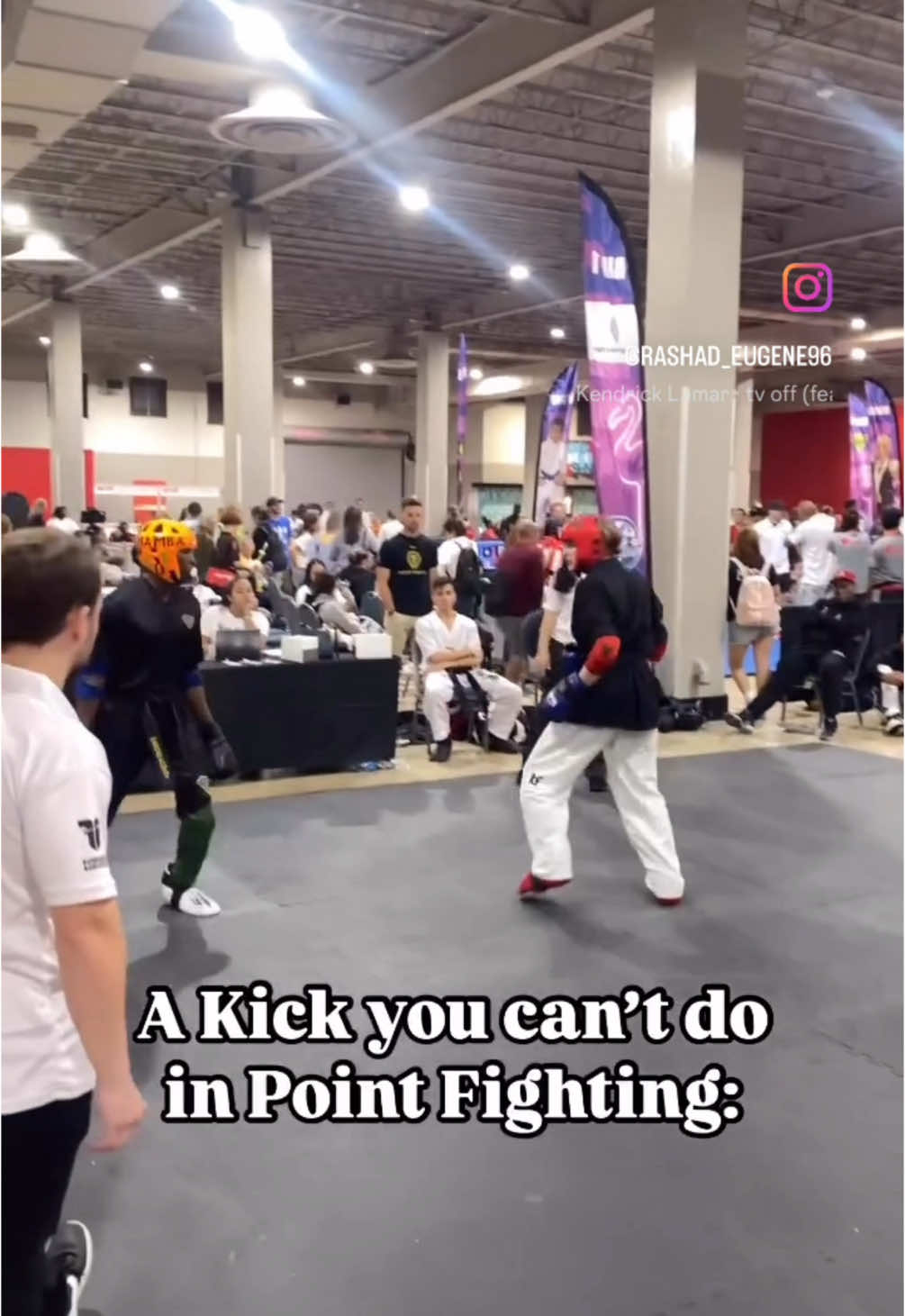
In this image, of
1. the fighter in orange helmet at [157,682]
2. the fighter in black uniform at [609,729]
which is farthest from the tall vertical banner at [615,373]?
the fighter in orange helmet at [157,682]

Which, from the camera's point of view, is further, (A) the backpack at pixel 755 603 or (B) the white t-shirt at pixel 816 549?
(B) the white t-shirt at pixel 816 549

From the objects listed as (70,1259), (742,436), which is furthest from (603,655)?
(742,436)

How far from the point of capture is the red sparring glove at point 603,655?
4.41 m

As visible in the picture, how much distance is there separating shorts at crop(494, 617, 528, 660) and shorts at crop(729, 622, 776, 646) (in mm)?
1540

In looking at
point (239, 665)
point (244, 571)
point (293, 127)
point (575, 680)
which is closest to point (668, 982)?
point (575, 680)

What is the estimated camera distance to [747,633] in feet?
29.2

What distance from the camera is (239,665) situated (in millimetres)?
6645

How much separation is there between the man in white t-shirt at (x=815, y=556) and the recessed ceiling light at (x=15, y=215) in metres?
9.52

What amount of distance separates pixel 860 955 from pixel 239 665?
3619mm

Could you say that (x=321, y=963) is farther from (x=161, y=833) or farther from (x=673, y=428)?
(x=673, y=428)

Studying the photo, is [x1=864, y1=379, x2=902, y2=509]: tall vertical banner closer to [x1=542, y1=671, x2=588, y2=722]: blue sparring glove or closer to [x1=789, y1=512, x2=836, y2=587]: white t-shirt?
[x1=789, y1=512, x2=836, y2=587]: white t-shirt

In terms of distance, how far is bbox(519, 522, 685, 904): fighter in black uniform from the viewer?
4.53 meters

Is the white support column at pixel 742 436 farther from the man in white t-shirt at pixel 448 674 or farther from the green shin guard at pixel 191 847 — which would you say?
the green shin guard at pixel 191 847

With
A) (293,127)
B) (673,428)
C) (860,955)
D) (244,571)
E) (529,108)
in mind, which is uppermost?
(529,108)
